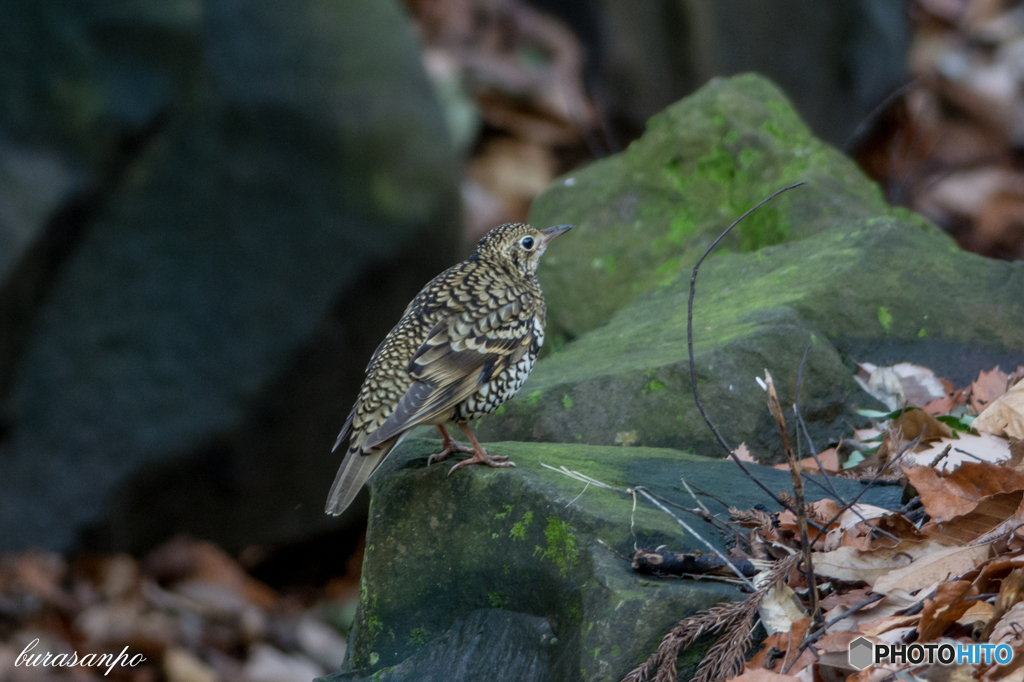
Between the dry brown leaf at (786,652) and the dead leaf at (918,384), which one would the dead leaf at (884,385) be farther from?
the dry brown leaf at (786,652)

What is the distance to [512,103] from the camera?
11.5m

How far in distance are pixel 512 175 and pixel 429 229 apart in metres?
3.94

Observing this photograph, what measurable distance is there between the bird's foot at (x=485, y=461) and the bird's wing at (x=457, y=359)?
205 millimetres

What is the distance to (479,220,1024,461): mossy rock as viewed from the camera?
4.24 meters

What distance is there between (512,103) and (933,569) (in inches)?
369

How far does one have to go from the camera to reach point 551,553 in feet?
9.96

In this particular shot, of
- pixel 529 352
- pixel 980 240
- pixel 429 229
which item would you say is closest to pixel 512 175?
pixel 429 229

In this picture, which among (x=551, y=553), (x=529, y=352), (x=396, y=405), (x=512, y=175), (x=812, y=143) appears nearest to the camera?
(x=551, y=553)

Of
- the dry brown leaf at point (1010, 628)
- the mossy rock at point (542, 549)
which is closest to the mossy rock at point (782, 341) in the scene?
the mossy rock at point (542, 549)

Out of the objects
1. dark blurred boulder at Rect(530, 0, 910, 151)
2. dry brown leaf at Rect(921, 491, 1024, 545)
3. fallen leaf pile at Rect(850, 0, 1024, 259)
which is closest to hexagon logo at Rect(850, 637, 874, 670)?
dry brown leaf at Rect(921, 491, 1024, 545)

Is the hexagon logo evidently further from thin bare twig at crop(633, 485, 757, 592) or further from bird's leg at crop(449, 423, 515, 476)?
bird's leg at crop(449, 423, 515, 476)

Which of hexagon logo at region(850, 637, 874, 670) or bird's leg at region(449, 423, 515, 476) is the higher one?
bird's leg at region(449, 423, 515, 476)

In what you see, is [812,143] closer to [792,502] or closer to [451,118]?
[792,502]

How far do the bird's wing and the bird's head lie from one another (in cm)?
40
